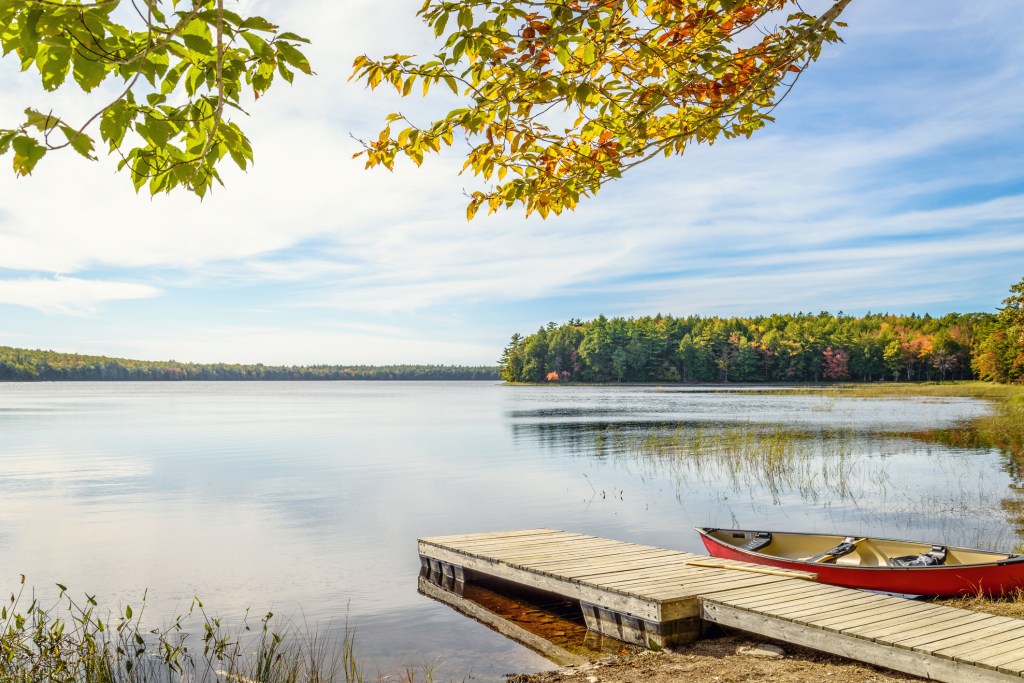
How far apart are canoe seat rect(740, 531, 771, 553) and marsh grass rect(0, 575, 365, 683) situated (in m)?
6.09

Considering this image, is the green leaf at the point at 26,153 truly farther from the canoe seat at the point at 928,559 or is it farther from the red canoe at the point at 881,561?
the canoe seat at the point at 928,559

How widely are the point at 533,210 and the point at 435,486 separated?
59.3 feet

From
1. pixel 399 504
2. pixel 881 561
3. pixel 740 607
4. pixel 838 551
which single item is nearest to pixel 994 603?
pixel 881 561

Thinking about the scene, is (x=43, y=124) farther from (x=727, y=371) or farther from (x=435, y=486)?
(x=727, y=371)

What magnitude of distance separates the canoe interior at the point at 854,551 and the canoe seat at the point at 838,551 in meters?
0.08

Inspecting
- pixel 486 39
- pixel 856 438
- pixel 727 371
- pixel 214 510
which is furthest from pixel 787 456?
pixel 727 371

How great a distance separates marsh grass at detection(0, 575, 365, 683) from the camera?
26.2 feet

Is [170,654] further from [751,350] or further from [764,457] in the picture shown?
[751,350]

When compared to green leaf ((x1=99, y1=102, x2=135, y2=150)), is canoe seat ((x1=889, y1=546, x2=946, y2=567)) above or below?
below

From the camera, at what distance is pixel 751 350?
499 ft

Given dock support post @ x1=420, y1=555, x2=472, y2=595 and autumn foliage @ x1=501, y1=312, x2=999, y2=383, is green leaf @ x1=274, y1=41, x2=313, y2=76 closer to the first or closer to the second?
dock support post @ x1=420, y1=555, x2=472, y2=595

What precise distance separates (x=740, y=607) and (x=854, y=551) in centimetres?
427

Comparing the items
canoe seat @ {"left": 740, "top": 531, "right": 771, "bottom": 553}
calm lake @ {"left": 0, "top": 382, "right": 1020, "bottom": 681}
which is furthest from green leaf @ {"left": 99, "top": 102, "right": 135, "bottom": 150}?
canoe seat @ {"left": 740, "top": 531, "right": 771, "bottom": 553}

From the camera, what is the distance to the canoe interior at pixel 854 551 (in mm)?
10945
